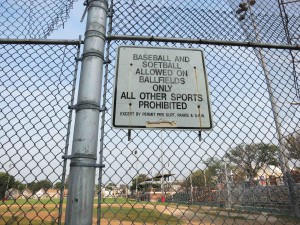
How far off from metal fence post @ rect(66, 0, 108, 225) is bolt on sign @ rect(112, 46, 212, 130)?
17 centimetres

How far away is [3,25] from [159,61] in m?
1.61

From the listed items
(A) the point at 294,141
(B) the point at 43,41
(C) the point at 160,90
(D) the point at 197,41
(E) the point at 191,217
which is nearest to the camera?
(C) the point at 160,90

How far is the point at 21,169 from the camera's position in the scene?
2.16 meters

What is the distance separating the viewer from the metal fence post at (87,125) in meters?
1.53

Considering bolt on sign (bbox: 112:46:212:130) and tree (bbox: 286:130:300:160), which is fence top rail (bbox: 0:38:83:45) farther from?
tree (bbox: 286:130:300:160)

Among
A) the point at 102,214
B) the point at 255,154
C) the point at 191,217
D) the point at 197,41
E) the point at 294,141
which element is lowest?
the point at 191,217

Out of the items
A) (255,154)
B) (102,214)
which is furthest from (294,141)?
(255,154)

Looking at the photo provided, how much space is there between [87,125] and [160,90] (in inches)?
24.2

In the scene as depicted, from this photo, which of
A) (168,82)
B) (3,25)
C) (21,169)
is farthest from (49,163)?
(3,25)

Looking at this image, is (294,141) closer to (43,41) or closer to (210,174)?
(43,41)

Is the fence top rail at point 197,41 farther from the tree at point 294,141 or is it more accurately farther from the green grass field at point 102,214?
the green grass field at point 102,214

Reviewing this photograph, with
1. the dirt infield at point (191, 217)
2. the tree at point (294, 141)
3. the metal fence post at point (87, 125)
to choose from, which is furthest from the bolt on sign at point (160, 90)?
the tree at point (294, 141)

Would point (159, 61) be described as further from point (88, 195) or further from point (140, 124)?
point (88, 195)

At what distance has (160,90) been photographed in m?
1.93
